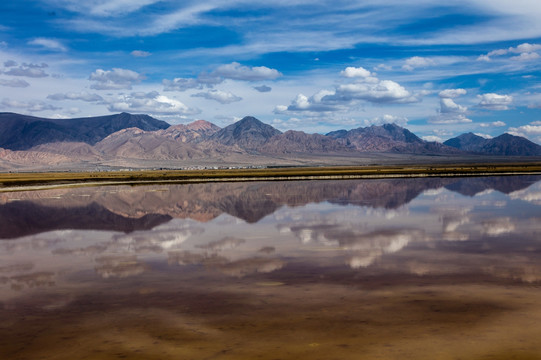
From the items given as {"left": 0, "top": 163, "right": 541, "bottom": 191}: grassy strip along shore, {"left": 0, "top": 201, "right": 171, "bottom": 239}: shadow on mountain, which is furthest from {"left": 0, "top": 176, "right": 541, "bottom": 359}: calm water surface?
{"left": 0, "top": 163, "right": 541, "bottom": 191}: grassy strip along shore

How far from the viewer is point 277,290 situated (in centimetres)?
1312

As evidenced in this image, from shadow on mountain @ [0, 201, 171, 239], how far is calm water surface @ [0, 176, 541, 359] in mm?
515

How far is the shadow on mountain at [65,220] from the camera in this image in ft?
88.5

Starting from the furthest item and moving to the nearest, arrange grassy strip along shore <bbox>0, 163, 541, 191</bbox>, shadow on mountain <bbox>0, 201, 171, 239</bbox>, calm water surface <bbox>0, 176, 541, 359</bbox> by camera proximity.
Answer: grassy strip along shore <bbox>0, 163, 541, 191</bbox> < shadow on mountain <bbox>0, 201, 171, 239</bbox> < calm water surface <bbox>0, 176, 541, 359</bbox>

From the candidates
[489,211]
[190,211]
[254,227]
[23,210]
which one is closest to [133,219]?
[190,211]

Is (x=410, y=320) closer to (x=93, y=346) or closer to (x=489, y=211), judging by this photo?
(x=93, y=346)

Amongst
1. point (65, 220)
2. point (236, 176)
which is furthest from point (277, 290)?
point (236, 176)

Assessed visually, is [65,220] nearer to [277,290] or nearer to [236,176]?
[277,290]

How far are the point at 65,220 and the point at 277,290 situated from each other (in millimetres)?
22257

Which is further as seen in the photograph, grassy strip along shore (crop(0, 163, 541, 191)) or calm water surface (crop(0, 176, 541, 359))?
grassy strip along shore (crop(0, 163, 541, 191))

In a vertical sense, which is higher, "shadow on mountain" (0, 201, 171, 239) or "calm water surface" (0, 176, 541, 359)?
"calm water surface" (0, 176, 541, 359)

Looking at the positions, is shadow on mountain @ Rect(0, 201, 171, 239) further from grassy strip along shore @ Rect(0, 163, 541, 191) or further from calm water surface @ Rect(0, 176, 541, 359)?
grassy strip along shore @ Rect(0, 163, 541, 191)

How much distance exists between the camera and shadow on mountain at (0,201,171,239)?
2698 cm

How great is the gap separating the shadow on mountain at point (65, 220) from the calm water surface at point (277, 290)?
515mm
